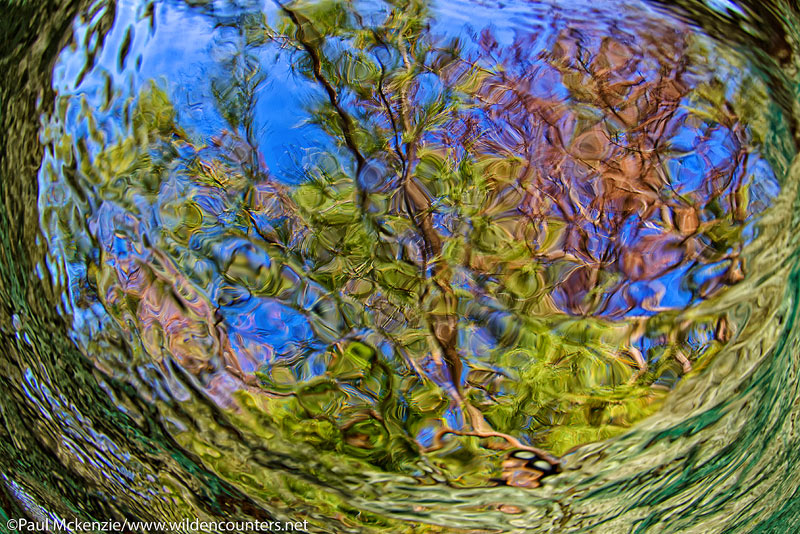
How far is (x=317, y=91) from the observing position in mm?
1022

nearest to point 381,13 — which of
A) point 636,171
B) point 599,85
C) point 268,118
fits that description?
point 268,118

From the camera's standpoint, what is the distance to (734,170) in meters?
1.03

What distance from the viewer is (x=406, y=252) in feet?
3.42

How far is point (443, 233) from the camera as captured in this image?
3.41 feet

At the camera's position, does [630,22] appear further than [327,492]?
No

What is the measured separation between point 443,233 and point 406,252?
8cm

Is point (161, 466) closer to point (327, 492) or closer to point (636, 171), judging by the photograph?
point (327, 492)

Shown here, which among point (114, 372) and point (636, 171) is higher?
point (636, 171)

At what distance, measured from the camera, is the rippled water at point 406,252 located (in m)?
1.02

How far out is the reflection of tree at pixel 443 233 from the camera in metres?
1.02

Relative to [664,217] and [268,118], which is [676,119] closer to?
[664,217]

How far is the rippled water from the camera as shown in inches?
40.0

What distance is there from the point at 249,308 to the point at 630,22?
929mm

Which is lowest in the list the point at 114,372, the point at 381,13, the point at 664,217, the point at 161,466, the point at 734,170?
the point at 161,466
